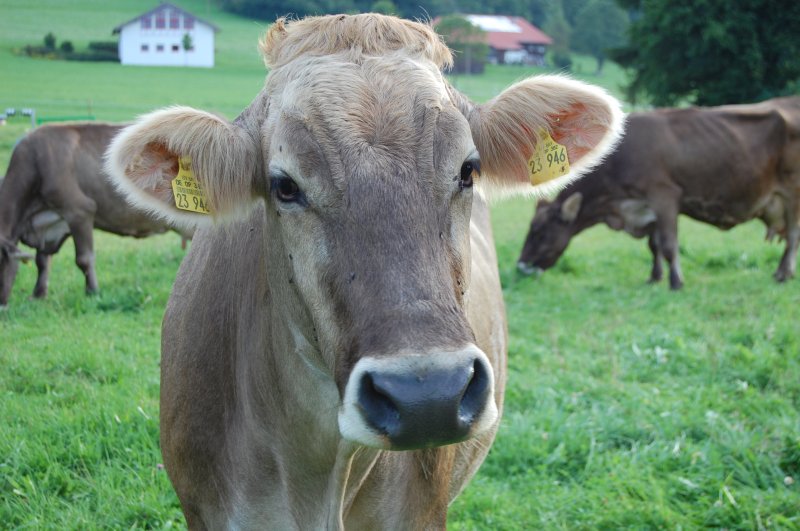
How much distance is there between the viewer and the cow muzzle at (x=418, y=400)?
1.75 meters

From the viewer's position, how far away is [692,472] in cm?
425

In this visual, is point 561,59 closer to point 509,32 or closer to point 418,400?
point 509,32

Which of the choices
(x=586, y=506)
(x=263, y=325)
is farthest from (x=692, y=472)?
(x=263, y=325)

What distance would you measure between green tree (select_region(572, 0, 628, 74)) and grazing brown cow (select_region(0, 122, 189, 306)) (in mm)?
47027

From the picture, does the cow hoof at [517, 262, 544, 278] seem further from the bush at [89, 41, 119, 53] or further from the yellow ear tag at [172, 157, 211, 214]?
the yellow ear tag at [172, 157, 211, 214]

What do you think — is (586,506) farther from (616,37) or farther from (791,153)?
(616,37)

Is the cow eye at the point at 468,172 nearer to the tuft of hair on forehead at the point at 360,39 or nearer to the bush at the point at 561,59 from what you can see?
the tuft of hair on forehead at the point at 360,39

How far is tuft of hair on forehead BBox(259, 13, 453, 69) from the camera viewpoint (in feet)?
8.41

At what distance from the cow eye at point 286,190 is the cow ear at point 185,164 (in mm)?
232

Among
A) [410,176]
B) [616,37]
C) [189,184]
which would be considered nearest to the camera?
[410,176]

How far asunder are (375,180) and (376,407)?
572 mm

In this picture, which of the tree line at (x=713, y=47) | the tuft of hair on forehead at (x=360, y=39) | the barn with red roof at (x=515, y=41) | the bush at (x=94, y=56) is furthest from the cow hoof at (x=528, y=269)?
the barn with red roof at (x=515, y=41)

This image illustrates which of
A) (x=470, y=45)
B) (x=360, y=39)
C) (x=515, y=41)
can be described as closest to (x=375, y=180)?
(x=360, y=39)

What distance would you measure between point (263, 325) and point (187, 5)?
11.2 m
